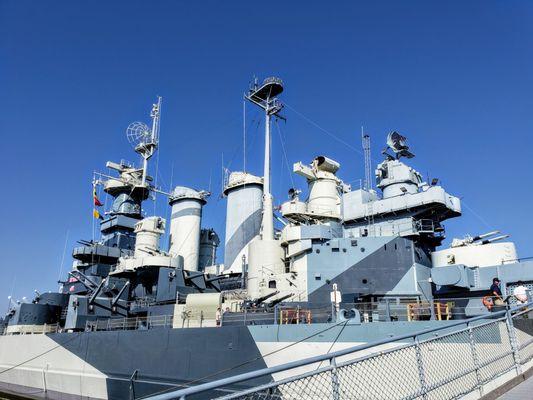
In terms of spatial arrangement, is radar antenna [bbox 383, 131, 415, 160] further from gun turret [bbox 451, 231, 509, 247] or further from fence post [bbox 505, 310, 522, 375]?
fence post [bbox 505, 310, 522, 375]

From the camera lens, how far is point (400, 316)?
1311 cm

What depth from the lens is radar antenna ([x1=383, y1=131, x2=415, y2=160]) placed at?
75.3ft

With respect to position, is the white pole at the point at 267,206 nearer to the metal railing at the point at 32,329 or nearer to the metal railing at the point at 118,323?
the metal railing at the point at 118,323

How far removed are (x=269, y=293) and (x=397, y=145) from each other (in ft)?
35.9

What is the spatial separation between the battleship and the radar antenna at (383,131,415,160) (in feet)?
0.27

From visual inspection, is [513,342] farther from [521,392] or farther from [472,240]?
[472,240]

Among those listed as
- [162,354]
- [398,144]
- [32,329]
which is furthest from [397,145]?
[32,329]

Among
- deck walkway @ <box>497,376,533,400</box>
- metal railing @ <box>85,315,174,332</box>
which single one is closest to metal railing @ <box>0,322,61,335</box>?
metal railing @ <box>85,315,174,332</box>

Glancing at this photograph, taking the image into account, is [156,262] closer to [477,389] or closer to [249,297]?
[249,297]

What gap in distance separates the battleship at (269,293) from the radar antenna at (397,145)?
0.27 ft

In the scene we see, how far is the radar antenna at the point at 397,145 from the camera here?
22938 mm

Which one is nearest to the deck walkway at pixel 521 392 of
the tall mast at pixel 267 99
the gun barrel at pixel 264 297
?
the gun barrel at pixel 264 297

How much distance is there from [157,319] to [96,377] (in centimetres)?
340

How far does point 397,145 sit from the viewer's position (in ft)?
75.5
